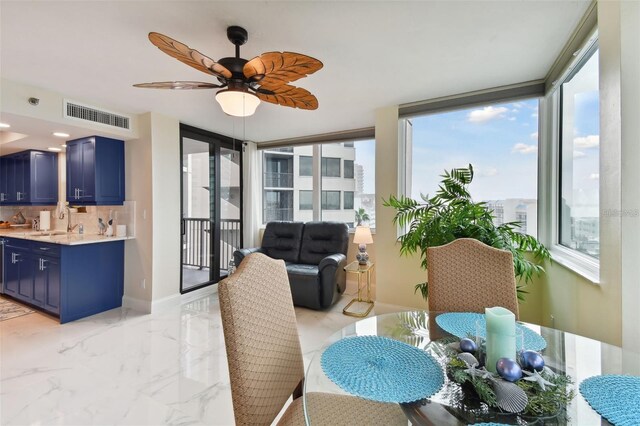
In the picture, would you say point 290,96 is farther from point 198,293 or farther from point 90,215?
point 90,215

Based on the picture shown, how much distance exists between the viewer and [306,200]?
190 inches

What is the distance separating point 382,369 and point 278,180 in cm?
436

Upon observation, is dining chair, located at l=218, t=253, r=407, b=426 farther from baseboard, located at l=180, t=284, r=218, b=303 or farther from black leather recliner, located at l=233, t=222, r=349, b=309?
baseboard, located at l=180, t=284, r=218, b=303

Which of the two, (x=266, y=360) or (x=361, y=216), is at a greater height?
(x=361, y=216)

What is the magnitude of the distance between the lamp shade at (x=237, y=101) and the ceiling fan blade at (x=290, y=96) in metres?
0.12

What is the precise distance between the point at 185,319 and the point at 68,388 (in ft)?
4.21

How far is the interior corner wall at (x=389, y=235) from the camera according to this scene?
3.18 meters

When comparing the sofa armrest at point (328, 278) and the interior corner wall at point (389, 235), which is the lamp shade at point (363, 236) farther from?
the sofa armrest at point (328, 278)

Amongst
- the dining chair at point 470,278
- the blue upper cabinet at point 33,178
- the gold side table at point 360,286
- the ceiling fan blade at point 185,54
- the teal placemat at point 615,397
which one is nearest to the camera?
the teal placemat at point 615,397

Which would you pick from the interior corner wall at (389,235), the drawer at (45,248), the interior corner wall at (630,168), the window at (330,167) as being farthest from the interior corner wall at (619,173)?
the drawer at (45,248)

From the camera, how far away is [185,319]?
324 cm

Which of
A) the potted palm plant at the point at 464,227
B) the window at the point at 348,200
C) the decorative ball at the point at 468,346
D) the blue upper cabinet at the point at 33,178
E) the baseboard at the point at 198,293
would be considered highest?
the blue upper cabinet at the point at 33,178

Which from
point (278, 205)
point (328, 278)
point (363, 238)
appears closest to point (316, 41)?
point (363, 238)

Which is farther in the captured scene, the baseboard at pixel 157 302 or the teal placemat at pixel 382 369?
the baseboard at pixel 157 302
